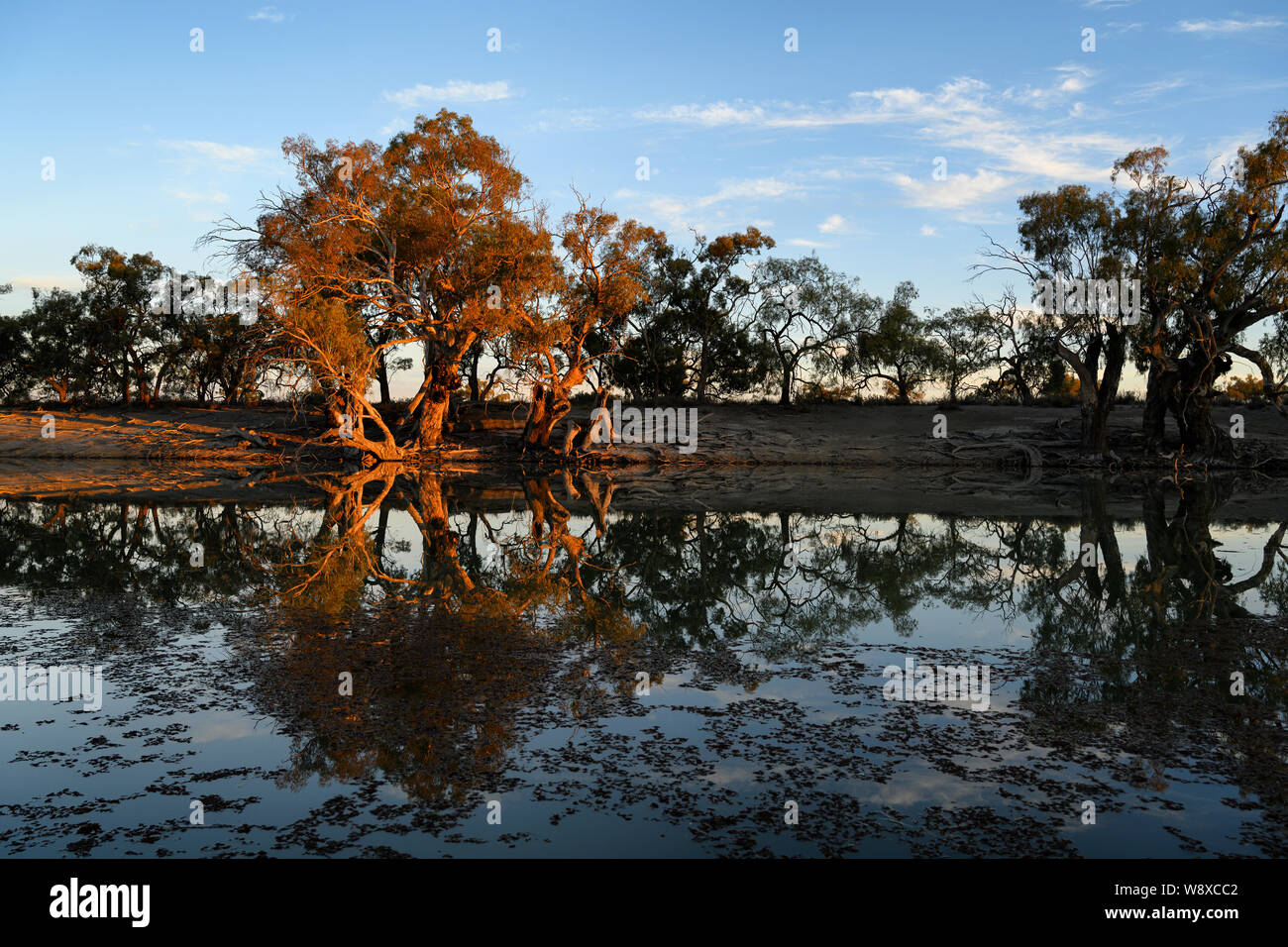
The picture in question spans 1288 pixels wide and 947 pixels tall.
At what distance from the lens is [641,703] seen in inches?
247

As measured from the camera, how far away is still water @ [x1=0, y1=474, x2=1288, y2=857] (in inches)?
174

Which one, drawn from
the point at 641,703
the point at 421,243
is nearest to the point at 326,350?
the point at 421,243

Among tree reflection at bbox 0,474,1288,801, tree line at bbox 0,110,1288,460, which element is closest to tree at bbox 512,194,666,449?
tree line at bbox 0,110,1288,460

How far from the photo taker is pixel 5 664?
722 cm

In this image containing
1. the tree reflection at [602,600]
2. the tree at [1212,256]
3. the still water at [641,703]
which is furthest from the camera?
the tree at [1212,256]

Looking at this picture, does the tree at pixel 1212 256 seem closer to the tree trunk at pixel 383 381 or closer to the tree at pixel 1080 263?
the tree at pixel 1080 263

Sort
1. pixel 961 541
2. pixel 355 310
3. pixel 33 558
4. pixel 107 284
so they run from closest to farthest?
pixel 33 558, pixel 961 541, pixel 355 310, pixel 107 284

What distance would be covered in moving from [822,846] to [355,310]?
33163 millimetres

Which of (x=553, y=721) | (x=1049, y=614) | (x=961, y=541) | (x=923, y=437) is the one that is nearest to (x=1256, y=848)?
(x=553, y=721)

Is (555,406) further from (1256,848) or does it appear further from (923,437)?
(1256,848)

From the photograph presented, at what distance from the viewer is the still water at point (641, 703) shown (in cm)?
441

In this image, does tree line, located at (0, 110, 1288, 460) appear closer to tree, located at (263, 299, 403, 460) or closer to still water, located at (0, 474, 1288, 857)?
tree, located at (263, 299, 403, 460)

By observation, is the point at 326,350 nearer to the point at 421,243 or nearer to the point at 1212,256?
the point at 421,243

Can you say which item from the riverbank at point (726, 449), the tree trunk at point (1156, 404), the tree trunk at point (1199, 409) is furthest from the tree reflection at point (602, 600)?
the tree trunk at point (1156, 404)
